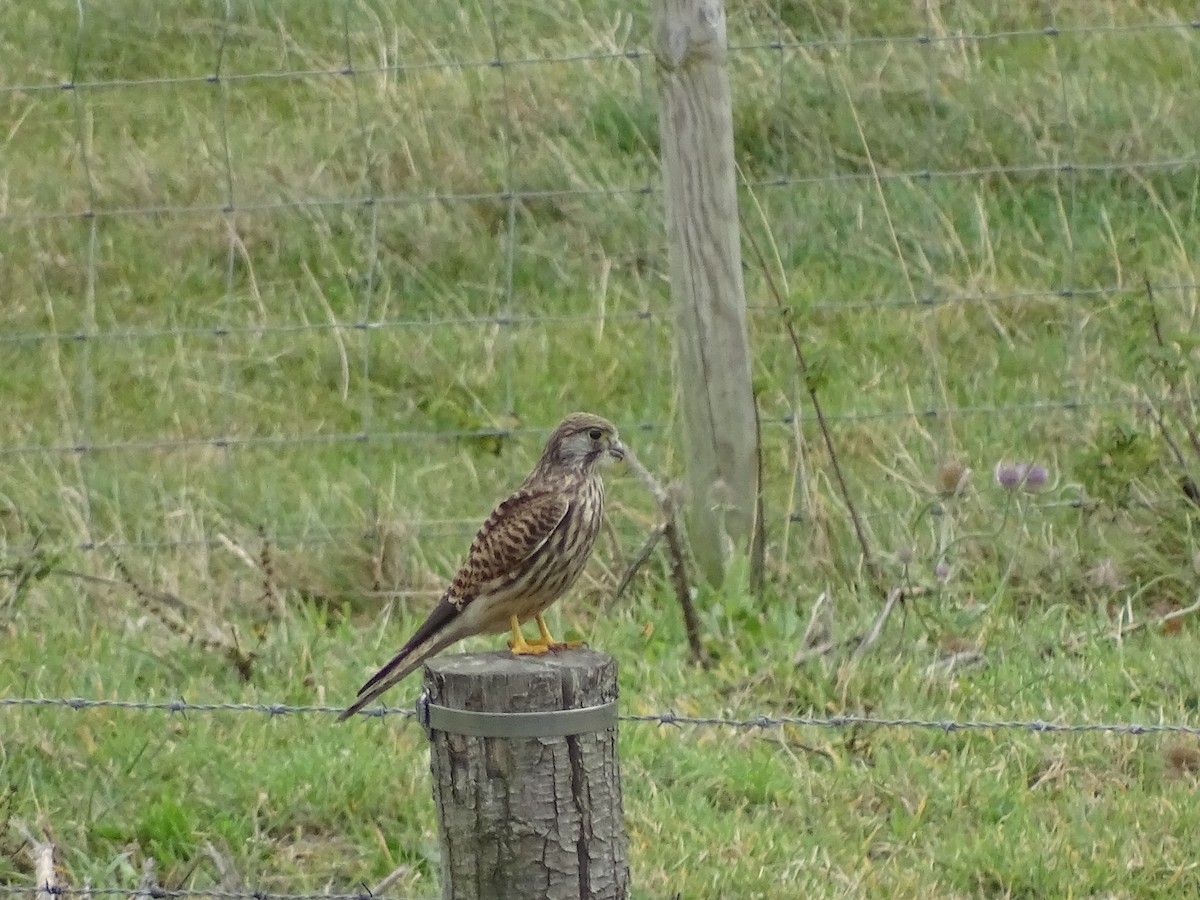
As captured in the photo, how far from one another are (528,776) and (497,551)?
109 centimetres

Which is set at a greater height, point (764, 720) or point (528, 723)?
point (528, 723)

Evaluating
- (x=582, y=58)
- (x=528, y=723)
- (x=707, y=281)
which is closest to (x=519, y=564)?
(x=528, y=723)

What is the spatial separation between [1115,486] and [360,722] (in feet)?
7.73

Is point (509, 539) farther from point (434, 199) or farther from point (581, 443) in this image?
point (434, 199)

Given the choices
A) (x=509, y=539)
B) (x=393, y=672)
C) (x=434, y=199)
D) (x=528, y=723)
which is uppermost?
(x=434, y=199)

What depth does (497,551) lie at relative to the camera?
3754mm

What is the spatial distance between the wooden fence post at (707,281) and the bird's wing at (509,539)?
4.98ft

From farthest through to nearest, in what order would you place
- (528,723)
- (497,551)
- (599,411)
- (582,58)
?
(599,411)
(582,58)
(497,551)
(528,723)

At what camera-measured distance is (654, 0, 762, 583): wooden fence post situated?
5.09 meters

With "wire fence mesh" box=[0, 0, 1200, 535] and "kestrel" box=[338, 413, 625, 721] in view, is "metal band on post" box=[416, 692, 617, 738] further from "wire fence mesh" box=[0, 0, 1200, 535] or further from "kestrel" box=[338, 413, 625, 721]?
"wire fence mesh" box=[0, 0, 1200, 535]

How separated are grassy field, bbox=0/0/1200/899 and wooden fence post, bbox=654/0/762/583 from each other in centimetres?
17

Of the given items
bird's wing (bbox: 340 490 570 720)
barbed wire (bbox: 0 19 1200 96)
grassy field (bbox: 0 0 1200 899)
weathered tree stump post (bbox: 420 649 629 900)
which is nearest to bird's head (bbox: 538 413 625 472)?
bird's wing (bbox: 340 490 570 720)

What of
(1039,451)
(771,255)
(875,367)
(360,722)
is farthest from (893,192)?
(360,722)

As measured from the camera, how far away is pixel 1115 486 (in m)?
5.29
